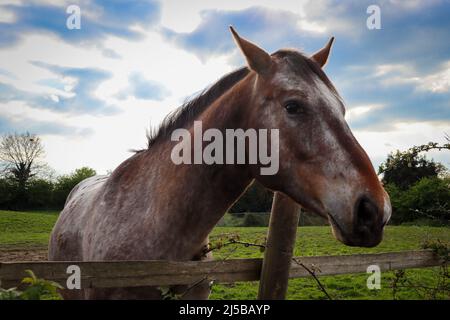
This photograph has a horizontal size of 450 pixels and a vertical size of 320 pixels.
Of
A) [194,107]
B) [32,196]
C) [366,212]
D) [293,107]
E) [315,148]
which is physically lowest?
[32,196]

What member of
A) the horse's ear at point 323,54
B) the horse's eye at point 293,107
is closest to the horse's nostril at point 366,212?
the horse's eye at point 293,107

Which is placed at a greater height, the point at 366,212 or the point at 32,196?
the point at 366,212

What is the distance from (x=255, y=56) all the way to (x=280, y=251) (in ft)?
5.77

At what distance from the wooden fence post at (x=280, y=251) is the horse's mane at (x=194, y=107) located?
112 centimetres

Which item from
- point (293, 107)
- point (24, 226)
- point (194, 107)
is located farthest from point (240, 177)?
point (24, 226)

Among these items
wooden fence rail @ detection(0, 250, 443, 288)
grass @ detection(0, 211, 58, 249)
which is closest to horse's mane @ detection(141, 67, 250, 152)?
wooden fence rail @ detection(0, 250, 443, 288)

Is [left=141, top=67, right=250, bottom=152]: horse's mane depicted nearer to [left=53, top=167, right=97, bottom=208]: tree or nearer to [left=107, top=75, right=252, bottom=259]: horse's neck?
[left=107, top=75, right=252, bottom=259]: horse's neck

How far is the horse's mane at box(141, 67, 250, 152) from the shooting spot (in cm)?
352

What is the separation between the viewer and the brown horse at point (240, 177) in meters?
2.38

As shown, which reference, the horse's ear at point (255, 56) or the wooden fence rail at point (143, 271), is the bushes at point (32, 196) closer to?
the wooden fence rail at point (143, 271)

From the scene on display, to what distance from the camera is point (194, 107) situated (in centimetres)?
365

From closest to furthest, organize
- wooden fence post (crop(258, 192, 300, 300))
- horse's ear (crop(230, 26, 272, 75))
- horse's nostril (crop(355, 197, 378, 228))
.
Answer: horse's nostril (crop(355, 197, 378, 228))
horse's ear (crop(230, 26, 272, 75))
wooden fence post (crop(258, 192, 300, 300))

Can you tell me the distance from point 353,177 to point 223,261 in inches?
56.9

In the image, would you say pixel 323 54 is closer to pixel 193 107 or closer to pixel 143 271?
pixel 193 107
